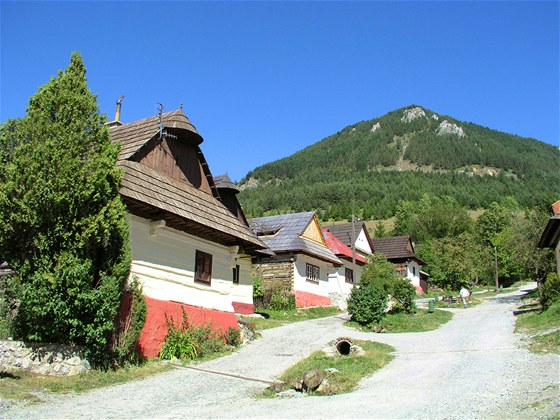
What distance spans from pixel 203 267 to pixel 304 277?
16527 millimetres

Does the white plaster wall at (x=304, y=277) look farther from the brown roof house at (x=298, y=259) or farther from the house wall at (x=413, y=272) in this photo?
the house wall at (x=413, y=272)

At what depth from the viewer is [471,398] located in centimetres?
975

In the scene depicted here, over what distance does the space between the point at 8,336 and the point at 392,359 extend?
10572mm

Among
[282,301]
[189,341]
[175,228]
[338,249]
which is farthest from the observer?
[338,249]

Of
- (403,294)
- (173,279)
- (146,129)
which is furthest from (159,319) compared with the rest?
(403,294)

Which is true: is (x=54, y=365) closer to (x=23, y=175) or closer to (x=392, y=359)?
(x=23, y=175)

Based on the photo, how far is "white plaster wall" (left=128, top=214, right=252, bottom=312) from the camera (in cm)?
1544

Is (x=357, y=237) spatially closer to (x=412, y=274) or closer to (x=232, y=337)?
(x=412, y=274)

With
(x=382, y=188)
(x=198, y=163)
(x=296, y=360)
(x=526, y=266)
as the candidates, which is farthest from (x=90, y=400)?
(x=382, y=188)

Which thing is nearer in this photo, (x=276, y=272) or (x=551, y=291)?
(x=551, y=291)

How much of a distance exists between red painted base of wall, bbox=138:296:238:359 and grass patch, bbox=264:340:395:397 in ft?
12.7

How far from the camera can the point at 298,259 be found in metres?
33.7

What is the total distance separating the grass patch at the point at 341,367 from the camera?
1149cm

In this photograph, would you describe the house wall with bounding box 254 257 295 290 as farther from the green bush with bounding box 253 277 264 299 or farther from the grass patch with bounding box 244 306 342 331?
the grass patch with bounding box 244 306 342 331
